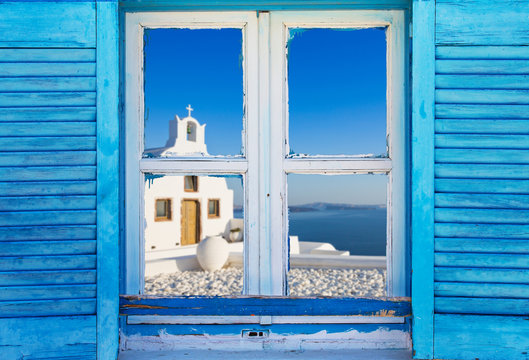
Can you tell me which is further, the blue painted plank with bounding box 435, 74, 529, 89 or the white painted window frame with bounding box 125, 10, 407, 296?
the white painted window frame with bounding box 125, 10, 407, 296

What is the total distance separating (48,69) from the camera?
5.27ft

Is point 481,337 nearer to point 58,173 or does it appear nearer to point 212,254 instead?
point 58,173

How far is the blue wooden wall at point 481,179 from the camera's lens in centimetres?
154

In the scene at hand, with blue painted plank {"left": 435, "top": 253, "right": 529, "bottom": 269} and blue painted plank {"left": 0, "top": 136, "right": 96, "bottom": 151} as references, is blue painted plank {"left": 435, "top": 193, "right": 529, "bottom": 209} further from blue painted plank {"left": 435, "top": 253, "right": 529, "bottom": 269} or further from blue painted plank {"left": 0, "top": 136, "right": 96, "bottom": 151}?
blue painted plank {"left": 0, "top": 136, "right": 96, "bottom": 151}

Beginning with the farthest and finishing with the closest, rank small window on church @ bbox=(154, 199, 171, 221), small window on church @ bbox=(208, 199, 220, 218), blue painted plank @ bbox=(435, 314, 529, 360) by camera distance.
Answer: small window on church @ bbox=(208, 199, 220, 218)
small window on church @ bbox=(154, 199, 171, 221)
blue painted plank @ bbox=(435, 314, 529, 360)

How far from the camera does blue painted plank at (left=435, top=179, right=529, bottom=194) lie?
155cm

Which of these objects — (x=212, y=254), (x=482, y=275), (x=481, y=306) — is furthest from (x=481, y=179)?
(x=212, y=254)

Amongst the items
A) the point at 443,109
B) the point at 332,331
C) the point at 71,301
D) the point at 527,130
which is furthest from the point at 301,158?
the point at 71,301

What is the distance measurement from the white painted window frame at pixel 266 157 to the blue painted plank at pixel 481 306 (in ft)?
0.72

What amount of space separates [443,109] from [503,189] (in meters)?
0.42

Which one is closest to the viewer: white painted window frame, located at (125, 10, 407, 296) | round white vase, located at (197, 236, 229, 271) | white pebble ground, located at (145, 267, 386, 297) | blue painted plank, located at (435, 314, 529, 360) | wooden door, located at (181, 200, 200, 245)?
blue painted plank, located at (435, 314, 529, 360)

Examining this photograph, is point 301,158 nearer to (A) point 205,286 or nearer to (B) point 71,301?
(B) point 71,301

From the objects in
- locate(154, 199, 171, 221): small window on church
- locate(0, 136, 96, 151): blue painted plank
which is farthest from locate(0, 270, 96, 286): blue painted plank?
locate(154, 199, 171, 221): small window on church

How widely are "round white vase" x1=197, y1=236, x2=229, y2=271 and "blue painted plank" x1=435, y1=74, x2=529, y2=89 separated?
8849 millimetres
